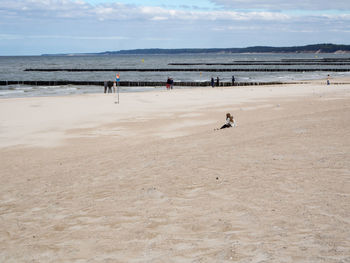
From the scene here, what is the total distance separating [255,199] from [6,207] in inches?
182

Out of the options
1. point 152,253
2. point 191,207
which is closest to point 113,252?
point 152,253

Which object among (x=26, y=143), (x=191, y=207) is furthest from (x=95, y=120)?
(x=191, y=207)

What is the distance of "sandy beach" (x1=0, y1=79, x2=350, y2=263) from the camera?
18.6ft

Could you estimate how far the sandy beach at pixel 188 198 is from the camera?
5672mm

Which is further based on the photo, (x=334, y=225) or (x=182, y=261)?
(x=334, y=225)

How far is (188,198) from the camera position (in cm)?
768

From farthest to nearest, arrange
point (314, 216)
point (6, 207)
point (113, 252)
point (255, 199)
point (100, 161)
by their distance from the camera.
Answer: point (100, 161) → point (6, 207) → point (255, 199) → point (314, 216) → point (113, 252)

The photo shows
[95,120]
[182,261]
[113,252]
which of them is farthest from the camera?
[95,120]

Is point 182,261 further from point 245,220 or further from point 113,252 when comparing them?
point 245,220

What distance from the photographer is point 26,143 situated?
16.8 meters

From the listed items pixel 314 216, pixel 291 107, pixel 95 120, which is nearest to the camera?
pixel 314 216

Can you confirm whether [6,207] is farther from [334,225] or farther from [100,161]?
[334,225]

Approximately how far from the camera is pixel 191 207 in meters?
7.21

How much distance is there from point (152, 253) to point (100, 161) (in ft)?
21.7
